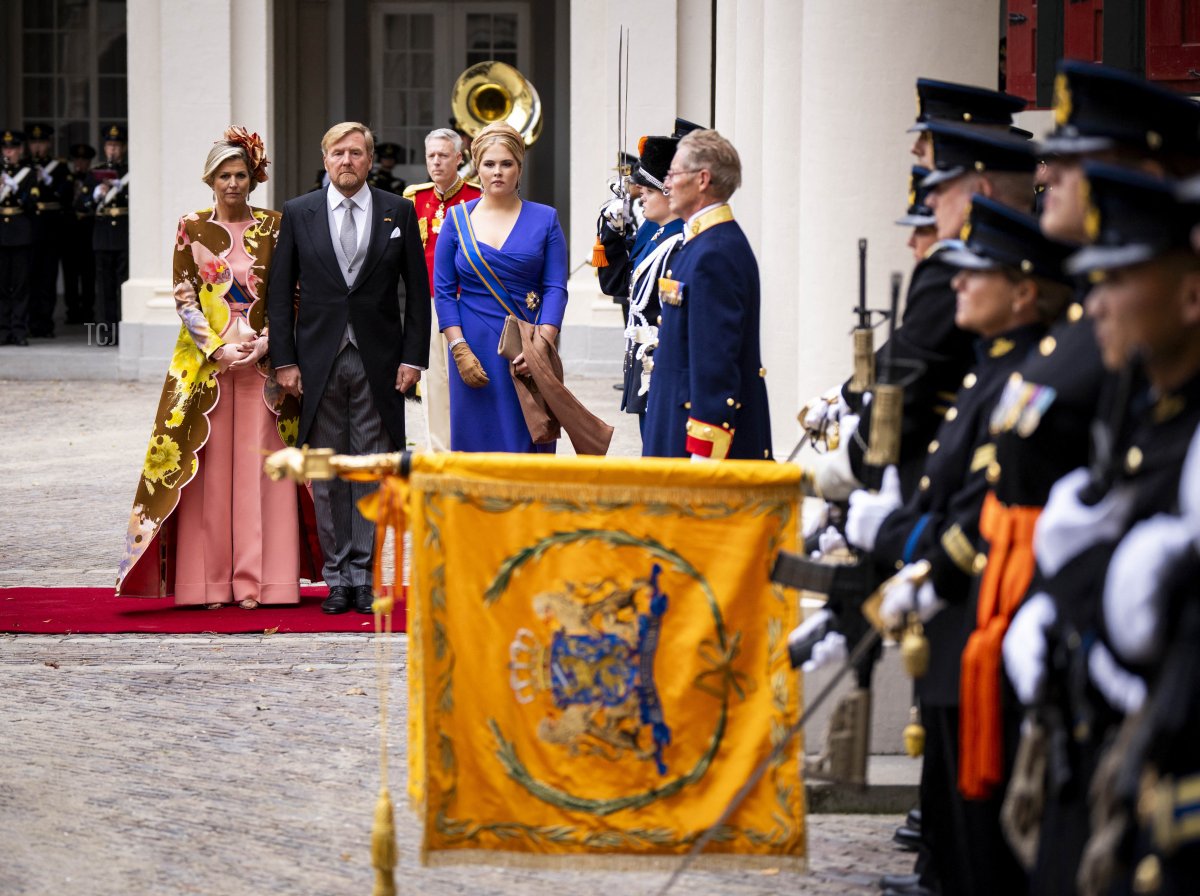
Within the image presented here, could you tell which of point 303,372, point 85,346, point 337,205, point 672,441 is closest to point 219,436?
point 303,372

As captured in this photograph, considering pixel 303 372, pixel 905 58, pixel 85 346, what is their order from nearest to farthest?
pixel 905 58 < pixel 303 372 < pixel 85 346


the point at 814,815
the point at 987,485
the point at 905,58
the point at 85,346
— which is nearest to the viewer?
the point at 987,485

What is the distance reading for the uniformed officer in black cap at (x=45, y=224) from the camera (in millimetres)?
19312

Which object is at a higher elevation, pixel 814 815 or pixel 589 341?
pixel 589 341

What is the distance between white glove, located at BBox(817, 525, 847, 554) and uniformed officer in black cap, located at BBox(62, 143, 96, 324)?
15752mm

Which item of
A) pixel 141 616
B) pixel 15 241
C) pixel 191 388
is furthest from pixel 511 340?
pixel 15 241

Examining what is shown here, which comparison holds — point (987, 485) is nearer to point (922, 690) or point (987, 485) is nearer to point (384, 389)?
point (922, 690)

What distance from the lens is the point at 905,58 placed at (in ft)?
19.0

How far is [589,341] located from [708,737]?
12.8 m

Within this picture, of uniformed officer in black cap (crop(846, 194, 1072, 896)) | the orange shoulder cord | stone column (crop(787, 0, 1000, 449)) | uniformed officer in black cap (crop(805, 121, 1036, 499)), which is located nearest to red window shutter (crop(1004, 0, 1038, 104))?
stone column (crop(787, 0, 1000, 449))

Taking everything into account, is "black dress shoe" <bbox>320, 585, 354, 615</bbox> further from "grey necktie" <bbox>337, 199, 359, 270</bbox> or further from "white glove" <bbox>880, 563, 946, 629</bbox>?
"white glove" <bbox>880, 563, 946, 629</bbox>

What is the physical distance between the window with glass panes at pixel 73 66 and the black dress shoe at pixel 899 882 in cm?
1900

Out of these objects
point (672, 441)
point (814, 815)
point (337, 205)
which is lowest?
point (814, 815)

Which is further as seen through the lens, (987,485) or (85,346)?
(85,346)
